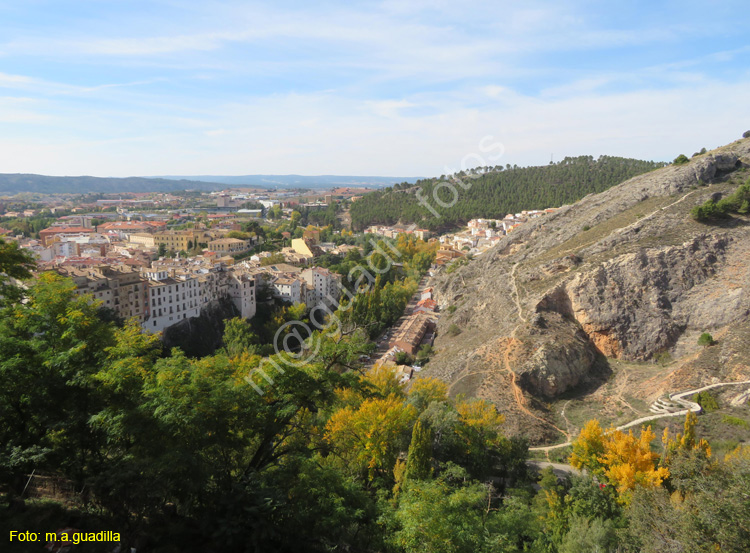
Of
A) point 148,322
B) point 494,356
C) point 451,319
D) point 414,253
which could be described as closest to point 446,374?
point 494,356

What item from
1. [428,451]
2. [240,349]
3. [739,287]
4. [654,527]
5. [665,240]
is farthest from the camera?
[240,349]

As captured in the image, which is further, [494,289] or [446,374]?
[494,289]

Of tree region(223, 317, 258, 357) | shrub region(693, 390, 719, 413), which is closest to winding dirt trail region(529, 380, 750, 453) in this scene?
shrub region(693, 390, 719, 413)

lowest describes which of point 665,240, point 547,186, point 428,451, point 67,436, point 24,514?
point 428,451

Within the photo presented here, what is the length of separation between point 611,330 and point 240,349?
2705 centimetres

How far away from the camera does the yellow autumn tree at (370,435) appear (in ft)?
52.7

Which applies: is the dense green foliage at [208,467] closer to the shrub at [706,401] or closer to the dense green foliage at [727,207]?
the shrub at [706,401]

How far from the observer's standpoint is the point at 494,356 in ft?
93.3

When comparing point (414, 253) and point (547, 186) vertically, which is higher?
point (547, 186)

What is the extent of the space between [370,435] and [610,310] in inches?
832

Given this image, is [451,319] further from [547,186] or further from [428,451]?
[547,186]

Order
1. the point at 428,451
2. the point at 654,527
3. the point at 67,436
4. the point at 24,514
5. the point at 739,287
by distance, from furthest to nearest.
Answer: the point at 739,287 → the point at 428,451 → the point at 654,527 → the point at 67,436 → the point at 24,514

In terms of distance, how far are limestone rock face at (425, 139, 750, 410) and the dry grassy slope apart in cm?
8

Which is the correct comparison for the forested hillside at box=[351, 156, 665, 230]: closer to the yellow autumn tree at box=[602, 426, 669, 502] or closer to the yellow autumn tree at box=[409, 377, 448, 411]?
the yellow autumn tree at box=[409, 377, 448, 411]
